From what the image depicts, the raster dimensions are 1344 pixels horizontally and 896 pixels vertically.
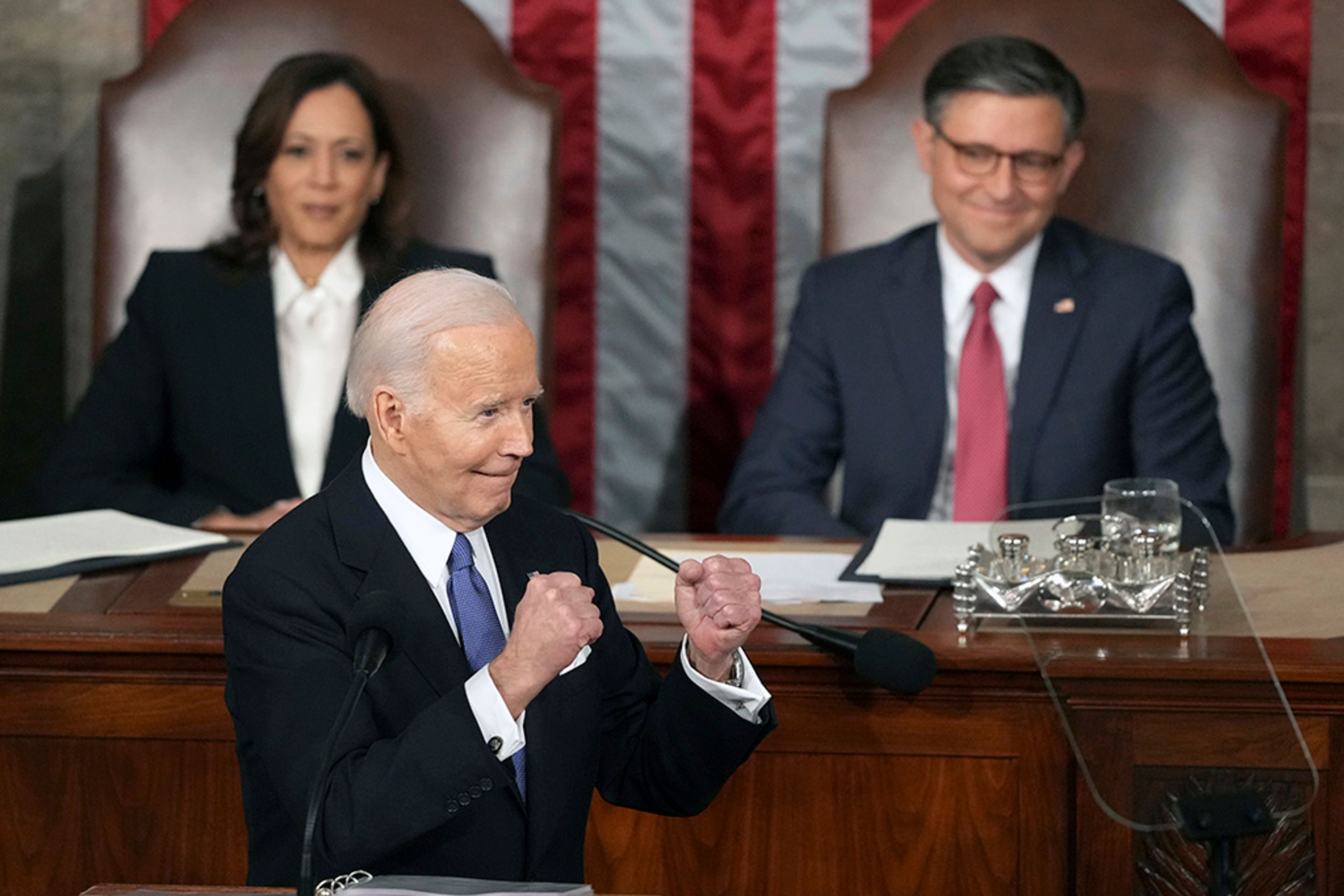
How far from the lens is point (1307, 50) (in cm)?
430

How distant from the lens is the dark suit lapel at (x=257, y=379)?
3918 millimetres

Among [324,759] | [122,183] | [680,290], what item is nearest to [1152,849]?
[324,759]

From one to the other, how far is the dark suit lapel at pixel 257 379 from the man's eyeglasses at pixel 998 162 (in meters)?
1.46

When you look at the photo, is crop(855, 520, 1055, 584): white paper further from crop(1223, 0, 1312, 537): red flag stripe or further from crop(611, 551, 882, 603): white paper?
crop(1223, 0, 1312, 537): red flag stripe

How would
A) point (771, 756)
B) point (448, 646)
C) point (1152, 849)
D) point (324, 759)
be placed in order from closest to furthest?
point (324, 759) < point (448, 646) < point (1152, 849) < point (771, 756)

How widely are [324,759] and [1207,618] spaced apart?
1.29 m

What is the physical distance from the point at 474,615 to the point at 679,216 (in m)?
2.73

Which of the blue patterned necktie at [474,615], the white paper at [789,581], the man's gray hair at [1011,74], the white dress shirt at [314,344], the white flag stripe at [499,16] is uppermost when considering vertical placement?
the white flag stripe at [499,16]

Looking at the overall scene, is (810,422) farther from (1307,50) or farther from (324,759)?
(324,759)

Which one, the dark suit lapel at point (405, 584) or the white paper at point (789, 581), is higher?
the dark suit lapel at point (405, 584)

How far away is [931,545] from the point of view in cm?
285

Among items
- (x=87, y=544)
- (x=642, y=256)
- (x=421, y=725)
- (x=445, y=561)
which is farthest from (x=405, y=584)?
(x=642, y=256)

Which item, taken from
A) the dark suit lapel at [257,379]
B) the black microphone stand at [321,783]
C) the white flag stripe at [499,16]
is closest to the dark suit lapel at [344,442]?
the dark suit lapel at [257,379]

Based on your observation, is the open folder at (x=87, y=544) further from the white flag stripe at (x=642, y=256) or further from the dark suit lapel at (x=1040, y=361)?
the white flag stripe at (x=642, y=256)
